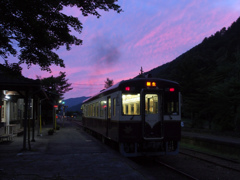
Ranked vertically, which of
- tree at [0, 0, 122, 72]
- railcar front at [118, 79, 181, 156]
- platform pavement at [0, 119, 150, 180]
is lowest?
platform pavement at [0, 119, 150, 180]

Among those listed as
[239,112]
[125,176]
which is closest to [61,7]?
[125,176]

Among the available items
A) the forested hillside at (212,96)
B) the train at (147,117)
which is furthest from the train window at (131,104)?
the forested hillside at (212,96)

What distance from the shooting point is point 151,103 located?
9.44 metres

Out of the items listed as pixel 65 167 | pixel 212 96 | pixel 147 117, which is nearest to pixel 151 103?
pixel 147 117

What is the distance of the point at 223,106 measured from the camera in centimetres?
2192

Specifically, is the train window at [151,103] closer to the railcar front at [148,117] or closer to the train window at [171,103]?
the railcar front at [148,117]

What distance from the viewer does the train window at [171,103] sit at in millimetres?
9492

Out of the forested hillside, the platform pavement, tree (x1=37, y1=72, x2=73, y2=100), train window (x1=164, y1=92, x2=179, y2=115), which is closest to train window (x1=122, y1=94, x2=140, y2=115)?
train window (x1=164, y1=92, x2=179, y2=115)

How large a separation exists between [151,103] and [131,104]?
0.74 m

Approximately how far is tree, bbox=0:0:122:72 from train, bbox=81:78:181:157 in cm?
294

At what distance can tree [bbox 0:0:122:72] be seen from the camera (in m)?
5.82

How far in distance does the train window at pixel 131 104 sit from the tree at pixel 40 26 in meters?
2.86

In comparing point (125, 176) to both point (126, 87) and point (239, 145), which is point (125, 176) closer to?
point (126, 87)

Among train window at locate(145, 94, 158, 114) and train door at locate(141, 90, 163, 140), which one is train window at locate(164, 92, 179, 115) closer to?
train door at locate(141, 90, 163, 140)
